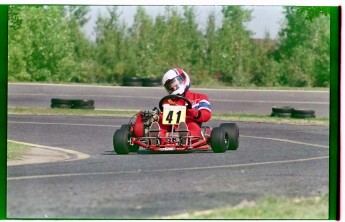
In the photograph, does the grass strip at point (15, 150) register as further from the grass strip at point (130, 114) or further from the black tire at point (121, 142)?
the grass strip at point (130, 114)

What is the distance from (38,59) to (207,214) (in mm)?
8049

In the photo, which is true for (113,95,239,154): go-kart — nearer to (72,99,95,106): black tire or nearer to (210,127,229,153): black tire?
(210,127,229,153): black tire

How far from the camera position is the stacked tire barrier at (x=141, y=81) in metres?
21.5

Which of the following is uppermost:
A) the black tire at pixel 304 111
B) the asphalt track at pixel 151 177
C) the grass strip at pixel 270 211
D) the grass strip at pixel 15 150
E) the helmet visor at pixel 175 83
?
the helmet visor at pixel 175 83

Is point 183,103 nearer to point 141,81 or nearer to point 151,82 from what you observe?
point 141,81

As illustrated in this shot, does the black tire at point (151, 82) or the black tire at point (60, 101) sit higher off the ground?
the black tire at point (151, 82)

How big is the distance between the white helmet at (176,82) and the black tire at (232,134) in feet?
3.10

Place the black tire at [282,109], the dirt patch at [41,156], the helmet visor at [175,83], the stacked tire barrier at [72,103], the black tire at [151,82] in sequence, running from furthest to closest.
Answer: the black tire at [282,109]
the stacked tire barrier at [72,103]
the black tire at [151,82]
the helmet visor at [175,83]
the dirt patch at [41,156]

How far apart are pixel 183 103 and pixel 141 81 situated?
3.46 metres

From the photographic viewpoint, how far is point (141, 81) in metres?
21.5

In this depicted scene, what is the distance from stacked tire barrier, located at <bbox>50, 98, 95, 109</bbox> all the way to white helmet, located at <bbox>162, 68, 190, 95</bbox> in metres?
6.08

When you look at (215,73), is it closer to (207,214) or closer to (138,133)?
(138,133)

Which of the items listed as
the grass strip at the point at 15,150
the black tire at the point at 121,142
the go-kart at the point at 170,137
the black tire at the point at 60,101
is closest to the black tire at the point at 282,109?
the black tire at the point at 60,101

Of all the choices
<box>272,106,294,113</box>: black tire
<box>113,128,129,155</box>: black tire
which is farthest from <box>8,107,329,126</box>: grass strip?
<box>113,128,129,155</box>: black tire
